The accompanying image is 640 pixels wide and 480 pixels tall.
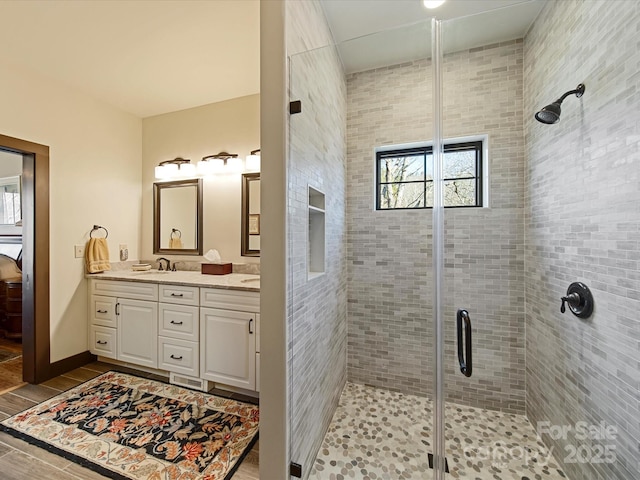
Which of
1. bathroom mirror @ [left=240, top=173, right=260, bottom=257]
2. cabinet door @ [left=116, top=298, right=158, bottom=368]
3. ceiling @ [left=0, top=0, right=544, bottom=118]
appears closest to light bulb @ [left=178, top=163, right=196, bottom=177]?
bathroom mirror @ [left=240, top=173, right=260, bottom=257]

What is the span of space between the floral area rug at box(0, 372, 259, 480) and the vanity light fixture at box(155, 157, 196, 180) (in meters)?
2.05

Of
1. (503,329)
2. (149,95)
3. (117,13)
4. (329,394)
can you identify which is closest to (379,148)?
(503,329)

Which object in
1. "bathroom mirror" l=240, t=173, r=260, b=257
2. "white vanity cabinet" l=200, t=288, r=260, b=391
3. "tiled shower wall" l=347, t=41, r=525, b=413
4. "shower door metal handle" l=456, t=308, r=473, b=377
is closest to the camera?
"shower door metal handle" l=456, t=308, r=473, b=377

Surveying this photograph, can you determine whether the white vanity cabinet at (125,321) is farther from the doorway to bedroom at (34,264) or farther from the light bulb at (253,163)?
the light bulb at (253,163)

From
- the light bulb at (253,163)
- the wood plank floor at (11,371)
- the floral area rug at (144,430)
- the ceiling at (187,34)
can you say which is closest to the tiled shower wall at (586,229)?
the ceiling at (187,34)

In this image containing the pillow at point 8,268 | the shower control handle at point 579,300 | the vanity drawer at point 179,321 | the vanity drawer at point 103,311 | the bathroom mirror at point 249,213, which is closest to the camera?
the shower control handle at point 579,300

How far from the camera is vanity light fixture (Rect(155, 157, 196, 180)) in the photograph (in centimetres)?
291

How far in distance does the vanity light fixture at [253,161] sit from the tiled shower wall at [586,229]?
2.08 m

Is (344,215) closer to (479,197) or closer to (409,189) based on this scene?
(409,189)

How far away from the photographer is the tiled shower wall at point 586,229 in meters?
1.03

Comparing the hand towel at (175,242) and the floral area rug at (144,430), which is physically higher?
the hand towel at (175,242)

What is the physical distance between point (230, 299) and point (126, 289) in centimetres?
115

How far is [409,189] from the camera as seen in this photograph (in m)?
1.79

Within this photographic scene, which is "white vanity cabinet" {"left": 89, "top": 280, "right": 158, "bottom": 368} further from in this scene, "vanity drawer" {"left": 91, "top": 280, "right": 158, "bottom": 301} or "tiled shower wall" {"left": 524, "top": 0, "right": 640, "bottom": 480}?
"tiled shower wall" {"left": 524, "top": 0, "right": 640, "bottom": 480}
